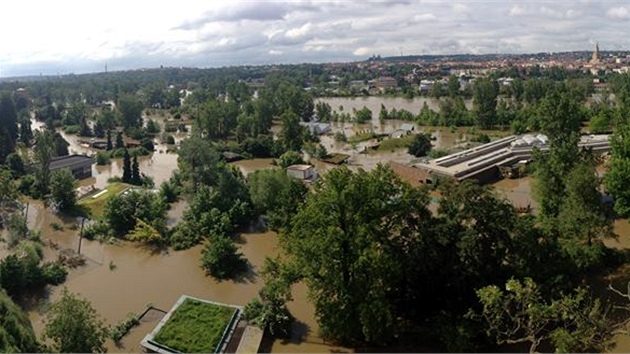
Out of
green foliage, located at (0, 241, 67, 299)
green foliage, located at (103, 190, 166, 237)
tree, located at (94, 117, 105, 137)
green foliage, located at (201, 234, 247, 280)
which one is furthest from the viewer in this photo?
tree, located at (94, 117, 105, 137)

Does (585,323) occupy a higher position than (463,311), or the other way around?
(585,323)

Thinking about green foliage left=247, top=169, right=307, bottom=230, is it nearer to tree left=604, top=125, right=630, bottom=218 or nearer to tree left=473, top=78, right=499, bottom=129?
tree left=604, top=125, right=630, bottom=218

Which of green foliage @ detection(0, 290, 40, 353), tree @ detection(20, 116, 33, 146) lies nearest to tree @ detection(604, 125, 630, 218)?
green foliage @ detection(0, 290, 40, 353)

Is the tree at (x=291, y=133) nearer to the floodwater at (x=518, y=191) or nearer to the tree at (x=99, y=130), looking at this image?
the floodwater at (x=518, y=191)

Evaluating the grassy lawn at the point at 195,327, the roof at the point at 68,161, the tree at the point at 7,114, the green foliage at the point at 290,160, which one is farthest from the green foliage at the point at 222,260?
the tree at the point at 7,114

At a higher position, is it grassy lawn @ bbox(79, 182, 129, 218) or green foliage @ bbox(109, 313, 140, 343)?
grassy lawn @ bbox(79, 182, 129, 218)

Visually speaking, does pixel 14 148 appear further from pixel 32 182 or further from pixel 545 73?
pixel 545 73

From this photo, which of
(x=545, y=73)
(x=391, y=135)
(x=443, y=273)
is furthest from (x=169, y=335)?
(x=545, y=73)

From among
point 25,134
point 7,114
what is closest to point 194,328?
point 25,134
